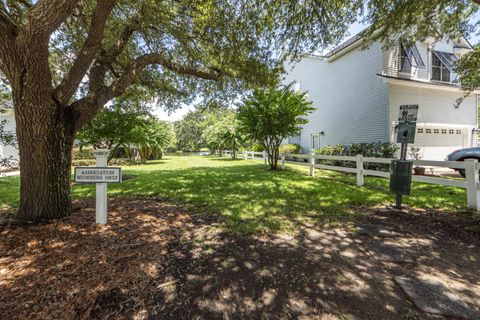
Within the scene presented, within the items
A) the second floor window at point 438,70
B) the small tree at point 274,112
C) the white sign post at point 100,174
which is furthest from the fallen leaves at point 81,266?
the second floor window at point 438,70

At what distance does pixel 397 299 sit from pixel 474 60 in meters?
10.2

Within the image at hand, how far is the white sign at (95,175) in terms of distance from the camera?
3.08 metres

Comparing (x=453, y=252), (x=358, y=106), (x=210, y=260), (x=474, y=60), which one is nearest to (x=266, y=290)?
(x=210, y=260)

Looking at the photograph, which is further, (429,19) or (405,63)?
(405,63)

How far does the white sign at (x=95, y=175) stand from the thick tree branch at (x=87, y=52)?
146 cm

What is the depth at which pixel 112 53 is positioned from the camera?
17.3 ft

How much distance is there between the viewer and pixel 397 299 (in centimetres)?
200

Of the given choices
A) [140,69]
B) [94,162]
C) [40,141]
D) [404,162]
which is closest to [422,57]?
[404,162]

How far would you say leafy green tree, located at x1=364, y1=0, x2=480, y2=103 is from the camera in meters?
5.39

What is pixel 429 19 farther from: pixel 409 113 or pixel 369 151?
pixel 369 151

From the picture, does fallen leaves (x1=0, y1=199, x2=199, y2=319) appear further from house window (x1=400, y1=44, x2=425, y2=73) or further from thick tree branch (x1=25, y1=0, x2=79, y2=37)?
house window (x1=400, y1=44, x2=425, y2=73)

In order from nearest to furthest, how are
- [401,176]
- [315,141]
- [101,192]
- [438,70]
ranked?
1. [101,192]
2. [401,176]
3. [438,70]
4. [315,141]

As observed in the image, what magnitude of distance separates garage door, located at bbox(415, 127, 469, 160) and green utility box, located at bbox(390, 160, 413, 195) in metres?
9.34

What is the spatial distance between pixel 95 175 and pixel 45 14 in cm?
221
